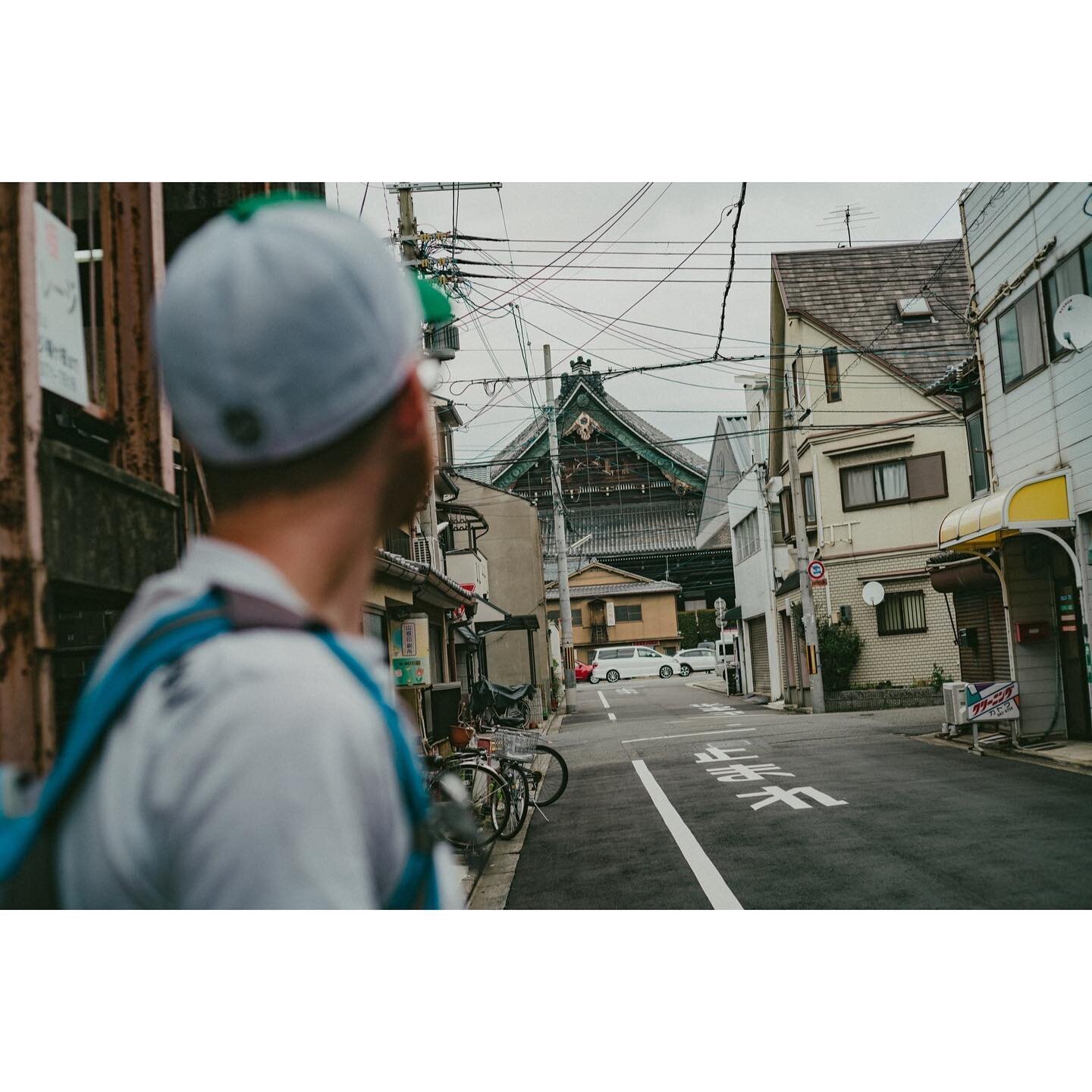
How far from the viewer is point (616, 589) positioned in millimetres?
36688

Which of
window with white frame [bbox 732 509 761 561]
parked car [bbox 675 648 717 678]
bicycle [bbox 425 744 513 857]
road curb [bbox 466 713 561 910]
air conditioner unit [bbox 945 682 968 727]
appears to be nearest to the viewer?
road curb [bbox 466 713 561 910]

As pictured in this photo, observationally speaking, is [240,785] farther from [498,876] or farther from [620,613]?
[620,613]

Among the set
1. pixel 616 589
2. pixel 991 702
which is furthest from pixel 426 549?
pixel 616 589

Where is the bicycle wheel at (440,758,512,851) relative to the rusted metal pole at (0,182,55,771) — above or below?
below

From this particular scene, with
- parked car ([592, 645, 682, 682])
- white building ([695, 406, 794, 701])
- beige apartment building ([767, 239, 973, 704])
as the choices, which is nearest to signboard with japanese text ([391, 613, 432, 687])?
beige apartment building ([767, 239, 973, 704])

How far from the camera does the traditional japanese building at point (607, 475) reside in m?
8.17

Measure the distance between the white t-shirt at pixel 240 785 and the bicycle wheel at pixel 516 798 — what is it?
6315 mm

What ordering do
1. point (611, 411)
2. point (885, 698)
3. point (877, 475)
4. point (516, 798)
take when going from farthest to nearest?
point (877, 475) < point (885, 698) < point (611, 411) < point (516, 798)

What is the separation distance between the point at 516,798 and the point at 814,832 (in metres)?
2.14

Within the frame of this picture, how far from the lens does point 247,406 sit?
1187mm

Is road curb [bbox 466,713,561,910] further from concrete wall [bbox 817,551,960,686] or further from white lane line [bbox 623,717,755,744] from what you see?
concrete wall [bbox 817,551,960,686]

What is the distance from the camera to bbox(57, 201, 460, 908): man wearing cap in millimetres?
1027

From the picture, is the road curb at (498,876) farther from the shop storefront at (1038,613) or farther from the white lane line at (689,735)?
the white lane line at (689,735)

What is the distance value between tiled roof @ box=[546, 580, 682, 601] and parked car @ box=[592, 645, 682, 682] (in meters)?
1.99
